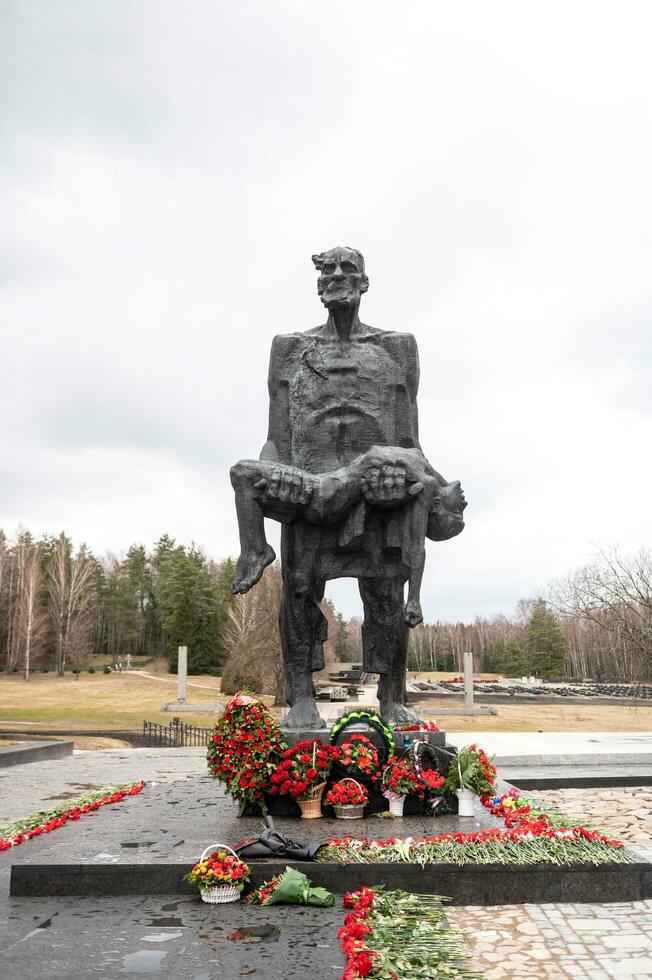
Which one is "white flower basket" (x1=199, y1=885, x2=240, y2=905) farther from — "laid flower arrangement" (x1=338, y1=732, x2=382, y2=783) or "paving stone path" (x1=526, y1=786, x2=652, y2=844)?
"paving stone path" (x1=526, y1=786, x2=652, y2=844)

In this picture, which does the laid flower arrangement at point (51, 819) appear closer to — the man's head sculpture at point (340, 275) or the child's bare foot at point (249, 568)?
A: the child's bare foot at point (249, 568)

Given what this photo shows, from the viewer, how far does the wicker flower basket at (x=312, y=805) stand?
5246 millimetres

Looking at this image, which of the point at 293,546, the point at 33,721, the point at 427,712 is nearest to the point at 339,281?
the point at 293,546

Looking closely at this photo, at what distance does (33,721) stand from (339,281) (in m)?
21.3

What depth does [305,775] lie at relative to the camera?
5234 millimetres

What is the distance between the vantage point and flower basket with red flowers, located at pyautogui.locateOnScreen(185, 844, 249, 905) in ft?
13.0

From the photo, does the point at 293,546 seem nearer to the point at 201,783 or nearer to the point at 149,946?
the point at 201,783

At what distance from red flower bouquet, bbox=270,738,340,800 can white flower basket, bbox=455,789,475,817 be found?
2.80 feet

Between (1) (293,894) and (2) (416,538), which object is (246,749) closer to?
(1) (293,894)

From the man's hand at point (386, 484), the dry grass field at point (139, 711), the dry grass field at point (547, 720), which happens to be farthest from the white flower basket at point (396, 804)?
the dry grass field at point (547, 720)

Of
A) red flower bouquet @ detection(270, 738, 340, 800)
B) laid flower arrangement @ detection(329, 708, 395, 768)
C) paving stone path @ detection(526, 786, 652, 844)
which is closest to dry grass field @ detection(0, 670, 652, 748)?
paving stone path @ detection(526, 786, 652, 844)

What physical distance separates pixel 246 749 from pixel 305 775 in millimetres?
414

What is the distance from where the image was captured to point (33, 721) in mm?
24078

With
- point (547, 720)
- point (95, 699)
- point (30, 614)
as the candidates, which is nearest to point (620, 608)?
point (547, 720)
